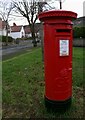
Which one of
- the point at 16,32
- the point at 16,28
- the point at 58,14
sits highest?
the point at 16,28

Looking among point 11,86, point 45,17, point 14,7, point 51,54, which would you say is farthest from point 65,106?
point 14,7

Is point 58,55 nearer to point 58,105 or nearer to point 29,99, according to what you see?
point 58,105

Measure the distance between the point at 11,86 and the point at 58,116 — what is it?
2311 millimetres

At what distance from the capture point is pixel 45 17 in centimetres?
376

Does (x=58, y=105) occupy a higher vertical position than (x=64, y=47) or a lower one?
lower

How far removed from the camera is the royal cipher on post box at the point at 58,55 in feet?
12.3

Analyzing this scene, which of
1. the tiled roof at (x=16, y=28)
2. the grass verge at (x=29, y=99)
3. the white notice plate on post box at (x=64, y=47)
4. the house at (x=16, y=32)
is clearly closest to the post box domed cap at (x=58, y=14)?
the white notice plate on post box at (x=64, y=47)

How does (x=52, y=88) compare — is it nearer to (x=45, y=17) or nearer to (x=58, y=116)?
(x=58, y=116)

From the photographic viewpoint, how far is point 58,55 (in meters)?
3.83

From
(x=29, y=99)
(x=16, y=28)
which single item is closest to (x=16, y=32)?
(x=16, y=28)

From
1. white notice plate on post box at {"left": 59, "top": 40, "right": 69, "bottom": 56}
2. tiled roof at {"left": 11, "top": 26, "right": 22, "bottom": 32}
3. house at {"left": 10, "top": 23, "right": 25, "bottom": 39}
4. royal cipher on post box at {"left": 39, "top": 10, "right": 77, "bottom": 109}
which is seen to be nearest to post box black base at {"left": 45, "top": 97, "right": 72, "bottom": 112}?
royal cipher on post box at {"left": 39, "top": 10, "right": 77, "bottom": 109}

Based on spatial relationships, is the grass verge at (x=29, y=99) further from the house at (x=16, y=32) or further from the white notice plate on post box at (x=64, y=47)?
the house at (x=16, y=32)

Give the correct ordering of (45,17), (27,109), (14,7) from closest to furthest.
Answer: (45,17), (27,109), (14,7)

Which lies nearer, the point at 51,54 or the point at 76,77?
the point at 51,54
